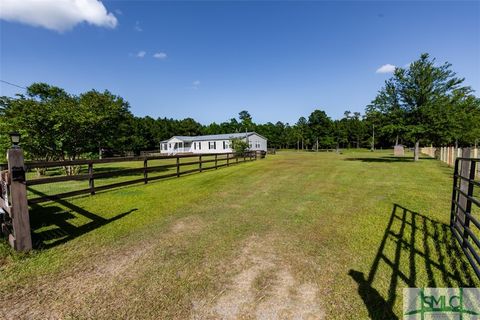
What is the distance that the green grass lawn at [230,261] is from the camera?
8.63ft

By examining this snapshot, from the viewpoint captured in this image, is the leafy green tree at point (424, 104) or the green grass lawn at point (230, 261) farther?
the leafy green tree at point (424, 104)

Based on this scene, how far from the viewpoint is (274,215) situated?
577cm

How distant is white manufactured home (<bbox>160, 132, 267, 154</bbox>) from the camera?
1716 inches

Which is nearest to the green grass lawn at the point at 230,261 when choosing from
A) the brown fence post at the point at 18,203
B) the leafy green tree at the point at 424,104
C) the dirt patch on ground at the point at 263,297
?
the dirt patch on ground at the point at 263,297

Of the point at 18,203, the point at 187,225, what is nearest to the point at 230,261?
the point at 187,225

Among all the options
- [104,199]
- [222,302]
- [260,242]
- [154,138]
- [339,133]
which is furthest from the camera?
[339,133]

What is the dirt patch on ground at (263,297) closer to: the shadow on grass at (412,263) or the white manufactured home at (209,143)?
the shadow on grass at (412,263)

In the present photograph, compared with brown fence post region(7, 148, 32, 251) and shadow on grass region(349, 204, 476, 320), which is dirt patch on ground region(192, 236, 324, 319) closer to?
shadow on grass region(349, 204, 476, 320)

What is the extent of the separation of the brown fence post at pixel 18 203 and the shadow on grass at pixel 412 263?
492cm

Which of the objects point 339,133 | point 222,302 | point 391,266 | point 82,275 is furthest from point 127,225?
point 339,133

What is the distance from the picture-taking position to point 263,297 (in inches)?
109

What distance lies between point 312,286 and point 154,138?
205 feet

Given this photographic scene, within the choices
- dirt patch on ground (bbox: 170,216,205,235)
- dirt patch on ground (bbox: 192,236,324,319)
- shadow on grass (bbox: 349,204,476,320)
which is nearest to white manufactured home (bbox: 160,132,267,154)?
dirt patch on ground (bbox: 170,216,205,235)

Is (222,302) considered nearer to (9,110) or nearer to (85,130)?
Result: (85,130)
